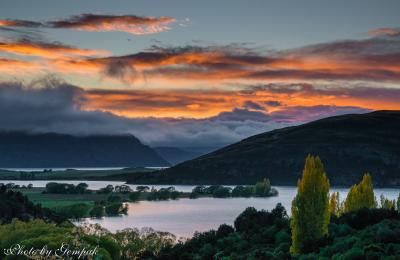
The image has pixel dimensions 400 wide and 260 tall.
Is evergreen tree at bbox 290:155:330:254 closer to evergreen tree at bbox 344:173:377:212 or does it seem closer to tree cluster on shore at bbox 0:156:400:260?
tree cluster on shore at bbox 0:156:400:260

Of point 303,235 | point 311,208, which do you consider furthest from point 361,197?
point 303,235

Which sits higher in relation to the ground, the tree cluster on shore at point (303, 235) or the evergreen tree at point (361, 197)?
the evergreen tree at point (361, 197)

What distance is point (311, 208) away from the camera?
234 ft

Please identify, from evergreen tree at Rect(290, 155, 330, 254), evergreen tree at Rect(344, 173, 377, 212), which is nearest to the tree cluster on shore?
evergreen tree at Rect(290, 155, 330, 254)

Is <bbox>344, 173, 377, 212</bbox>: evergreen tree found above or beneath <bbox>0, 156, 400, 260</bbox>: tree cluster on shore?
above

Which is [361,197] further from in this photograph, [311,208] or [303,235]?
[303,235]

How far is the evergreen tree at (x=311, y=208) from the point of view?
69.9 metres

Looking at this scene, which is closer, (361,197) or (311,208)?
(311,208)

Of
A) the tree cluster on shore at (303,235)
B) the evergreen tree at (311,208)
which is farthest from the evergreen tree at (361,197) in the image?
the evergreen tree at (311,208)

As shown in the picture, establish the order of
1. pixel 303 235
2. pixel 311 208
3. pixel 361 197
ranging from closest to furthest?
pixel 303 235, pixel 311 208, pixel 361 197

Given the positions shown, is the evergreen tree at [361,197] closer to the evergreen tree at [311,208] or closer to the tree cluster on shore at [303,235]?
the tree cluster on shore at [303,235]

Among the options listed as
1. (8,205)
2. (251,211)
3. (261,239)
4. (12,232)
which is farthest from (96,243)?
(8,205)

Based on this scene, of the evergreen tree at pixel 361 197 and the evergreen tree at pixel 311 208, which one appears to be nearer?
the evergreen tree at pixel 311 208

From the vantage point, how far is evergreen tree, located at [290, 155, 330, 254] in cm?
6988
